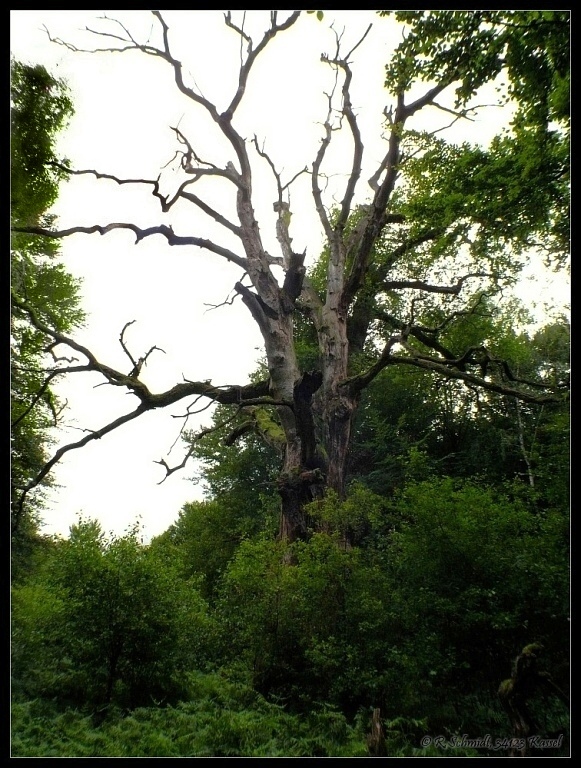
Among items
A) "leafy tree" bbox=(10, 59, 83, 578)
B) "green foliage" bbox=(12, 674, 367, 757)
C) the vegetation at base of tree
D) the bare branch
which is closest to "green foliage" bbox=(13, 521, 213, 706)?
the vegetation at base of tree

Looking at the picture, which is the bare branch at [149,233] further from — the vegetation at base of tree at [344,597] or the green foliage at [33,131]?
the green foliage at [33,131]

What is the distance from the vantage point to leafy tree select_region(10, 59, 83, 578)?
568 centimetres

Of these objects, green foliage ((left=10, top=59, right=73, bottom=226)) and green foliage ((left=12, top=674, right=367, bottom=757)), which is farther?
green foliage ((left=10, top=59, right=73, bottom=226))

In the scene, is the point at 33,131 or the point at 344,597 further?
the point at 344,597

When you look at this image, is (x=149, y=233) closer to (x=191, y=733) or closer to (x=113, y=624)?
(x=113, y=624)

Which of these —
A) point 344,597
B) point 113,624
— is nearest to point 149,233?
point 113,624

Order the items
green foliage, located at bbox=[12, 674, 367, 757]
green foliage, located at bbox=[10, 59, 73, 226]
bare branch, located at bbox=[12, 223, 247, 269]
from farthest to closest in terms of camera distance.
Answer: bare branch, located at bbox=[12, 223, 247, 269] → green foliage, located at bbox=[10, 59, 73, 226] → green foliage, located at bbox=[12, 674, 367, 757]

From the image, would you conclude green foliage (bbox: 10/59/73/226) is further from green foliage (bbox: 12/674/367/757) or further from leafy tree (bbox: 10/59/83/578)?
green foliage (bbox: 12/674/367/757)

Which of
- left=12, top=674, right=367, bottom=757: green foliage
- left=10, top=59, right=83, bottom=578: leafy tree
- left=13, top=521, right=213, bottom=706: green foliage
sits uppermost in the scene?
left=10, top=59, right=83, bottom=578: leafy tree

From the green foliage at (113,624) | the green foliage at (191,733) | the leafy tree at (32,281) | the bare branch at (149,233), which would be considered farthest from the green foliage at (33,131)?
the green foliage at (191,733)

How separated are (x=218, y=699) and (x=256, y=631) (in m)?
0.96

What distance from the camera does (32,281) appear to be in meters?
7.51

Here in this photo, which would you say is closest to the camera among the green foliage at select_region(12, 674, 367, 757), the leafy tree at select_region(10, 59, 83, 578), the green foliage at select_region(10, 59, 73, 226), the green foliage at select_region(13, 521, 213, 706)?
the green foliage at select_region(12, 674, 367, 757)

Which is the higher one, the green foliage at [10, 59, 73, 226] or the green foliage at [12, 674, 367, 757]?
the green foliage at [10, 59, 73, 226]
